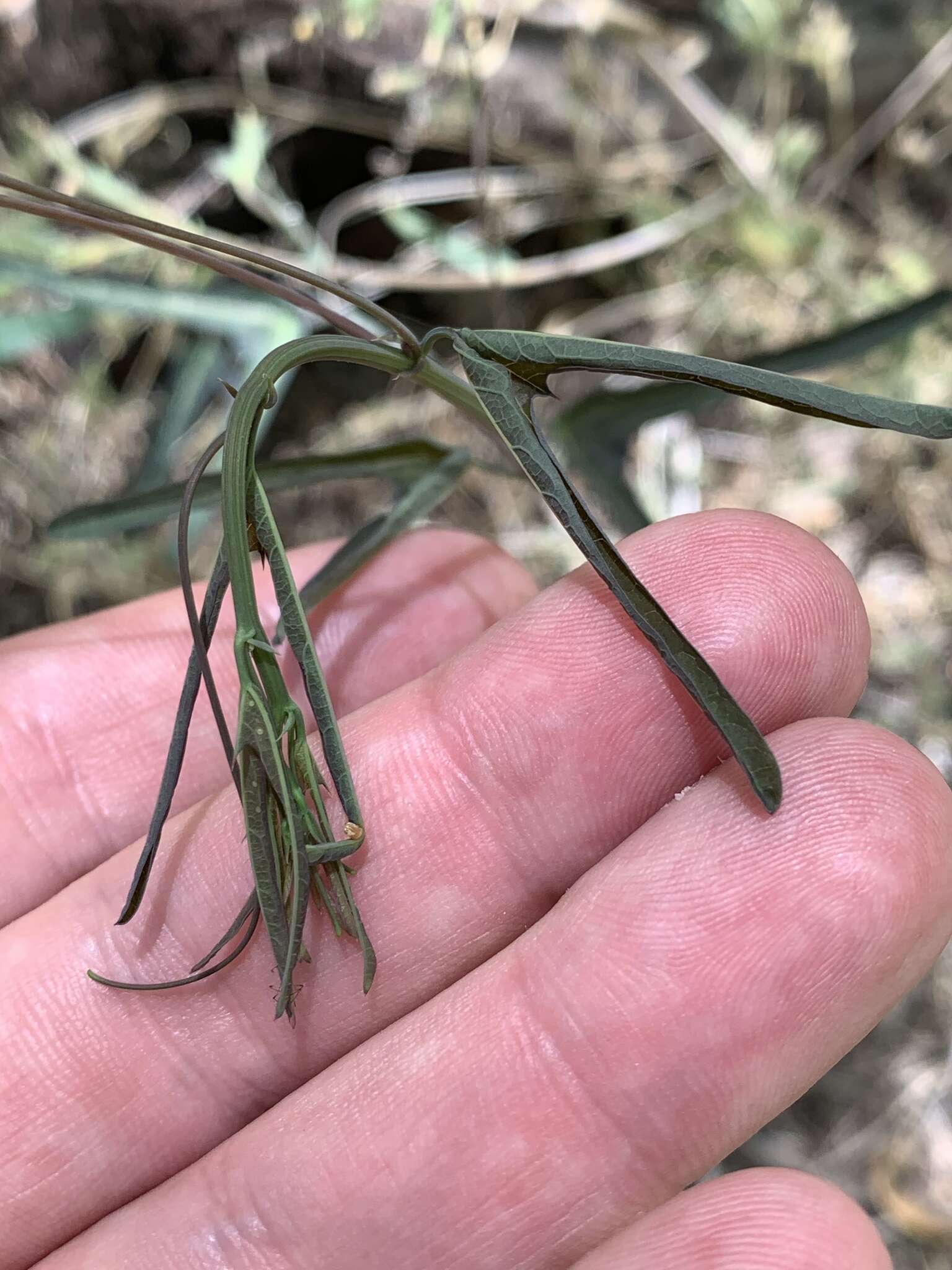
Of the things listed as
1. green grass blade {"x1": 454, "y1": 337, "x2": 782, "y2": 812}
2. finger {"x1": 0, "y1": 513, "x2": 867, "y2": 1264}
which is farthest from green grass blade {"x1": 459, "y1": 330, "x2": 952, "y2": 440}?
finger {"x1": 0, "y1": 513, "x2": 867, "y2": 1264}

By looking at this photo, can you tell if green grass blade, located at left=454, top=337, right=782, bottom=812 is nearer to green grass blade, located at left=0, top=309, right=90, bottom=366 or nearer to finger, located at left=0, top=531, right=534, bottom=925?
finger, located at left=0, top=531, right=534, bottom=925

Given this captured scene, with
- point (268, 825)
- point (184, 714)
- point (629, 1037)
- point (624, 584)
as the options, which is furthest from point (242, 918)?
point (624, 584)

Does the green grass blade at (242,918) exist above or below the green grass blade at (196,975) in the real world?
above

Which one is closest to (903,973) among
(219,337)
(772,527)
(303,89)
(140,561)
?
(772,527)

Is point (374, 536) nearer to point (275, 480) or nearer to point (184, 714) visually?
point (275, 480)

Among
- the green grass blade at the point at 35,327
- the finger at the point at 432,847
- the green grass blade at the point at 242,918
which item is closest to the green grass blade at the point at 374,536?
the finger at the point at 432,847

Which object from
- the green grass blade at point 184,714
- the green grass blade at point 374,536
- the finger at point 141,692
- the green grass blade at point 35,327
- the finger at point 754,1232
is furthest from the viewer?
the green grass blade at point 35,327

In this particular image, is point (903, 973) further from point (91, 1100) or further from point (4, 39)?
point (4, 39)

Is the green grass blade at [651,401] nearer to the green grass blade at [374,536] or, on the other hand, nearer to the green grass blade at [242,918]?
the green grass blade at [374,536]
